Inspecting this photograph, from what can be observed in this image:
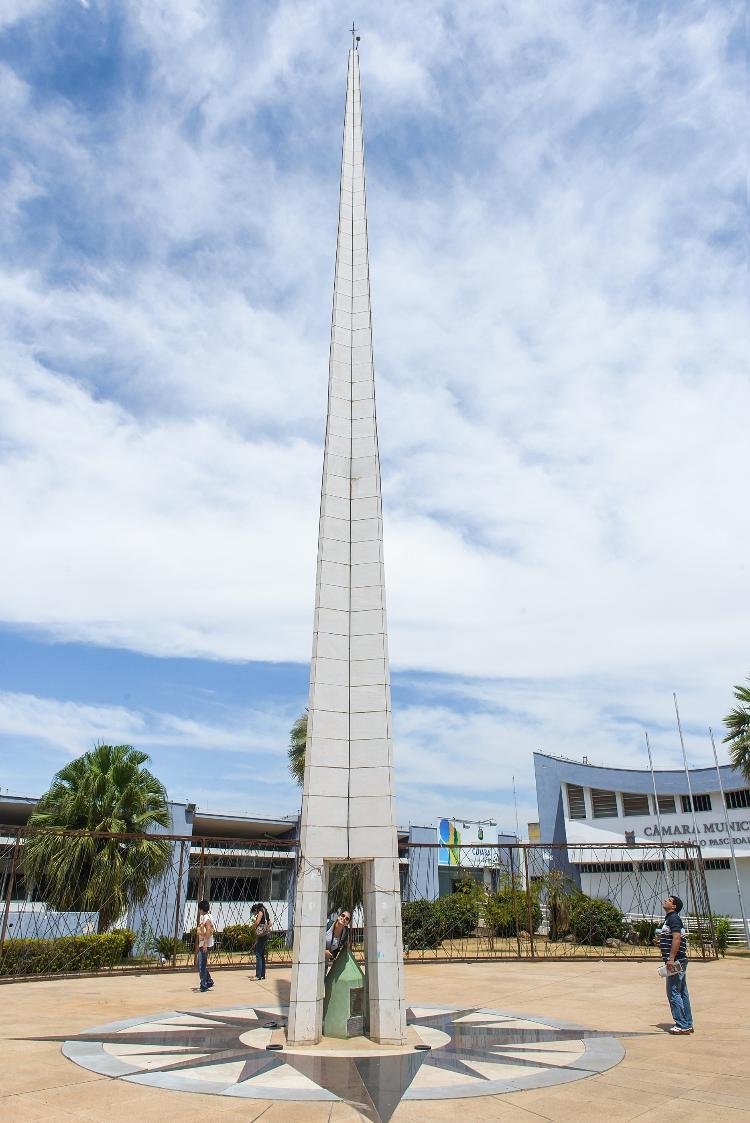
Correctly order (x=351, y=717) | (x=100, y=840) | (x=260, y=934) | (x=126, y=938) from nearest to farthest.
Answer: (x=351, y=717), (x=260, y=934), (x=126, y=938), (x=100, y=840)

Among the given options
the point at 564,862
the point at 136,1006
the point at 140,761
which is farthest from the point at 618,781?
the point at 136,1006

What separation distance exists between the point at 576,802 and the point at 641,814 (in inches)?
161

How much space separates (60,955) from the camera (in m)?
17.0

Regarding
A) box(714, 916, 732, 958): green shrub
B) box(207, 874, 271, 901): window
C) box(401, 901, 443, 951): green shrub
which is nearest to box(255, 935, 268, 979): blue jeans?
box(401, 901, 443, 951): green shrub

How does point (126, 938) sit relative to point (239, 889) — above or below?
below

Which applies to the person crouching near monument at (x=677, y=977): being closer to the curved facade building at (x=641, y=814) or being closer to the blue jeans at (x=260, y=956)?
the blue jeans at (x=260, y=956)

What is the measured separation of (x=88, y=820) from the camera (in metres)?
22.4

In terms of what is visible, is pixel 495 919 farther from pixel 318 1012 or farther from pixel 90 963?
pixel 318 1012

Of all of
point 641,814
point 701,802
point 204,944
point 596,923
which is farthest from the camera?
point 641,814

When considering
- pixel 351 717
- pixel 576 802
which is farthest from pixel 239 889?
pixel 351 717

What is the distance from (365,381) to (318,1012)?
31.4 feet

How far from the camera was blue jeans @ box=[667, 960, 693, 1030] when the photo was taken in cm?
1048

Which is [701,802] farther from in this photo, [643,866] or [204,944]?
[204,944]

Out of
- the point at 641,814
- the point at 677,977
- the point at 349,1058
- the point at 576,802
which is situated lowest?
the point at 349,1058
